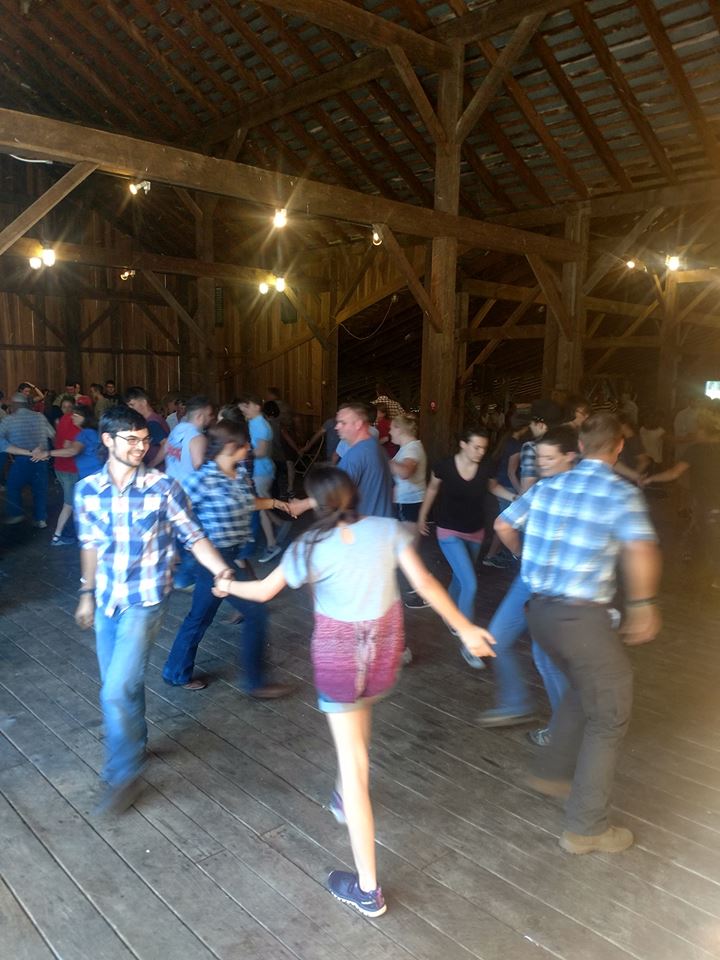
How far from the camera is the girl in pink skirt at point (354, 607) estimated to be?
2225 millimetres

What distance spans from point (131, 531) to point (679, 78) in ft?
24.1

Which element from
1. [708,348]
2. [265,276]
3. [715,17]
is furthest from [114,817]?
[708,348]

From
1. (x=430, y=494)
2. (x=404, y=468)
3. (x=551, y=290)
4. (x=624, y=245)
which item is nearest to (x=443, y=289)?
(x=551, y=290)

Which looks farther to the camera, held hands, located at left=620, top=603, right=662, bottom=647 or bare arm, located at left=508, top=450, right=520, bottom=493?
bare arm, located at left=508, top=450, right=520, bottom=493

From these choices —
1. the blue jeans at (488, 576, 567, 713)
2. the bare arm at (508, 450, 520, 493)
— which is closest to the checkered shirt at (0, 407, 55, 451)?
the bare arm at (508, 450, 520, 493)

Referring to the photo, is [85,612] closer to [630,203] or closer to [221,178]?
[221,178]

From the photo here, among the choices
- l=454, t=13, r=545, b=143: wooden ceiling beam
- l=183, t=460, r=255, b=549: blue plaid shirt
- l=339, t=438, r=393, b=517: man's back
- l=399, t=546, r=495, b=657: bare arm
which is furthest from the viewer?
l=454, t=13, r=545, b=143: wooden ceiling beam

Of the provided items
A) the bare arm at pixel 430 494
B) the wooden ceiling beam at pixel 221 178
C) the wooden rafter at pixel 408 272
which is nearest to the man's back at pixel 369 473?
the bare arm at pixel 430 494

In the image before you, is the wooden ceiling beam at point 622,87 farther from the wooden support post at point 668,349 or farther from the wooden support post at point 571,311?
the wooden support post at point 668,349

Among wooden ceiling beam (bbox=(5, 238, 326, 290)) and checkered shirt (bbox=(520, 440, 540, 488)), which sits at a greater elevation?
wooden ceiling beam (bbox=(5, 238, 326, 290))

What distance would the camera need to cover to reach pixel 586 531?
268 cm

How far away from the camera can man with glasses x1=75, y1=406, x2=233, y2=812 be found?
285 centimetres

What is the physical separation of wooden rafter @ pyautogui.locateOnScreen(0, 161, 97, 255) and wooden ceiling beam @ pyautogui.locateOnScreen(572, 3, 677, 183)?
4.93 meters

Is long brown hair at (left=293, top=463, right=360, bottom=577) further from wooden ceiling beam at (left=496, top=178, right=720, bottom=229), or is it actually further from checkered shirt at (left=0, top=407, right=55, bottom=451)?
wooden ceiling beam at (left=496, top=178, right=720, bottom=229)
